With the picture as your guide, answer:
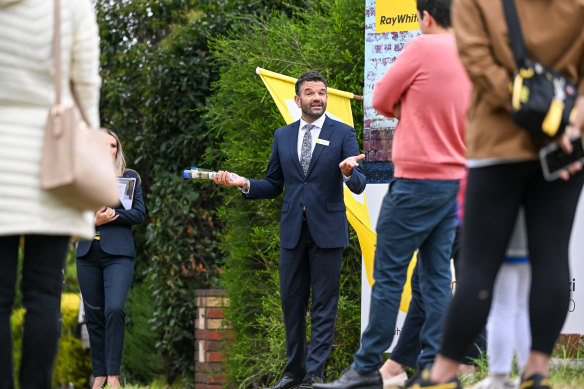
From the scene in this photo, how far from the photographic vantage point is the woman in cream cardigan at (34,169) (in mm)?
3176

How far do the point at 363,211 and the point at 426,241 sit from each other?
2092 millimetres

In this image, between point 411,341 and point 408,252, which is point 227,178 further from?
point 408,252

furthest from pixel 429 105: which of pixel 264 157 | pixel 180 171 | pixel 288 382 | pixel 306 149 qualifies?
pixel 180 171

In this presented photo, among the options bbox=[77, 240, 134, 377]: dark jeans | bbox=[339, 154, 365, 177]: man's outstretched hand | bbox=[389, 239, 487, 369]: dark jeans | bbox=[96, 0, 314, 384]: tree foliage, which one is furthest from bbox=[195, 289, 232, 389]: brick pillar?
bbox=[389, 239, 487, 369]: dark jeans

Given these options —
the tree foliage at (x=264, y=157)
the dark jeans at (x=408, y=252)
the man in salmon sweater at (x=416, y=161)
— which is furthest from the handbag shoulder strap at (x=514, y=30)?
the tree foliage at (x=264, y=157)

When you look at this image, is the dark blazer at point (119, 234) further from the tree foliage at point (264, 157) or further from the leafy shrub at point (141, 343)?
the leafy shrub at point (141, 343)

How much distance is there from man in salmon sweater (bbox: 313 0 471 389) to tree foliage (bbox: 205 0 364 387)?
263 cm

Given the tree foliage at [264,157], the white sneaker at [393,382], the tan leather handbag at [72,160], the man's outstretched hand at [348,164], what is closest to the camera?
the tan leather handbag at [72,160]

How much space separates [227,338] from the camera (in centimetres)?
790

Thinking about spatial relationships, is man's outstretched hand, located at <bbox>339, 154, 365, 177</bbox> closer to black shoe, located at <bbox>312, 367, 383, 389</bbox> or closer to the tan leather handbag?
black shoe, located at <bbox>312, 367, 383, 389</bbox>

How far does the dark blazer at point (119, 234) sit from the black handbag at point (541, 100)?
165 inches

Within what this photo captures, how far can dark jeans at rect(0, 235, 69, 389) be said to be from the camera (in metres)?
3.27

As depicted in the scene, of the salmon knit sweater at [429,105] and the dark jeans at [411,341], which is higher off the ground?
the salmon knit sweater at [429,105]

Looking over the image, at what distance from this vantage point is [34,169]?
320 centimetres
